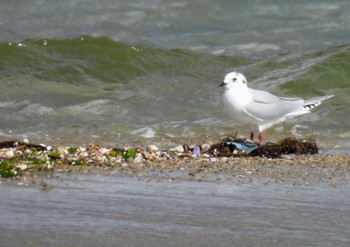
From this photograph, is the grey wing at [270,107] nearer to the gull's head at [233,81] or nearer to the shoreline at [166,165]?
the gull's head at [233,81]

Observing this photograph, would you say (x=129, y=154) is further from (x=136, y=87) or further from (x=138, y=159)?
(x=136, y=87)

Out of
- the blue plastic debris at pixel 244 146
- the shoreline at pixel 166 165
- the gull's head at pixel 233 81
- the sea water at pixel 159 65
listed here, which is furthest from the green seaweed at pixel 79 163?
the gull's head at pixel 233 81

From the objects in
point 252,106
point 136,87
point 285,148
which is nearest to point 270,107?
point 252,106

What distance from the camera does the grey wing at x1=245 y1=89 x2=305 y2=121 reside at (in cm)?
759

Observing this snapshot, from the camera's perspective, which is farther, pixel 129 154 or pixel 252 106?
pixel 252 106

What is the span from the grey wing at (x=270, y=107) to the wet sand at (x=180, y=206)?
65.3 inches

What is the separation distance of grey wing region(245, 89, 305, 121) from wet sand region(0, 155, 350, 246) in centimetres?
166

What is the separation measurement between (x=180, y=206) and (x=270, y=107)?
3455mm

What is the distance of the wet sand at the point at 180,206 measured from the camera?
147 inches

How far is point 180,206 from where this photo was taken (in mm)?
4402

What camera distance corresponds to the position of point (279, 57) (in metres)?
12.0

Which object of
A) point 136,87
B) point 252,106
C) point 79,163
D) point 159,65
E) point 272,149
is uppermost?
point 159,65

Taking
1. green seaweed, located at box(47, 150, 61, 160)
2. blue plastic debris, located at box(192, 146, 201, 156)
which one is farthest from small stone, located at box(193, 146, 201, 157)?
green seaweed, located at box(47, 150, 61, 160)

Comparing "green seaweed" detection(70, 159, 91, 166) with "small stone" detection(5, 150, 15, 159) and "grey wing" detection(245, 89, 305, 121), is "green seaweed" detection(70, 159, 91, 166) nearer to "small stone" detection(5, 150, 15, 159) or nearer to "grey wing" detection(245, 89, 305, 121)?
"small stone" detection(5, 150, 15, 159)
